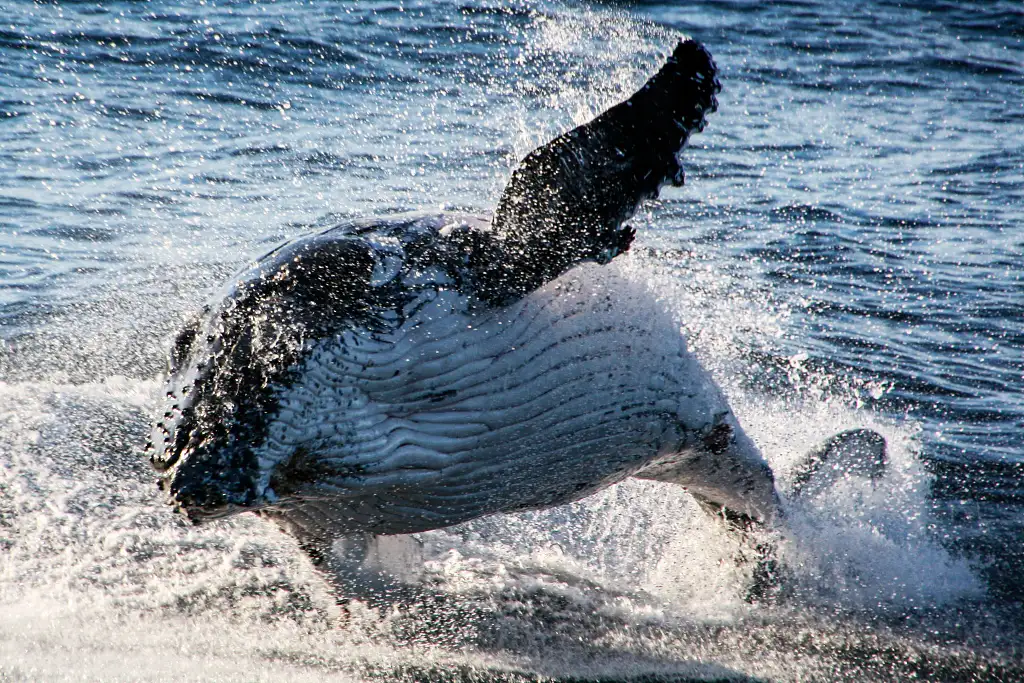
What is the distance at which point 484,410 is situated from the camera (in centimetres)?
484

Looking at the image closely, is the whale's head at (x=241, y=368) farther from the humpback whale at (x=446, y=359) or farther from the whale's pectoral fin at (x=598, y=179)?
the whale's pectoral fin at (x=598, y=179)

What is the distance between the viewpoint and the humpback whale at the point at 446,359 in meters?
4.38

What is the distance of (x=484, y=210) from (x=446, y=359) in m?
7.19

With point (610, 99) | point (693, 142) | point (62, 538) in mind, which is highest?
point (610, 99)

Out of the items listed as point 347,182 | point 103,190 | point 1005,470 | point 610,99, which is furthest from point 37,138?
point 1005,470

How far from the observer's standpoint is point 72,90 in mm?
15945

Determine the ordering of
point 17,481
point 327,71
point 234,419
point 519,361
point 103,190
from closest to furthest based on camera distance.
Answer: point 234,419 < point 519,361 < point 17,481 < point 103,190 < point 327,71

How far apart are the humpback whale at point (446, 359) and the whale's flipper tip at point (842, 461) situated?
1813 millimetres

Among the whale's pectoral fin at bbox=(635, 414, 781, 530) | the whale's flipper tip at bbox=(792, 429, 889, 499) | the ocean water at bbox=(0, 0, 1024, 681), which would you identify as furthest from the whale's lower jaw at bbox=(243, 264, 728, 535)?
the whale's flipper tip at bbox=(792, 429, 889, 499)

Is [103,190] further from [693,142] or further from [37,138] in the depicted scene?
[693,142]

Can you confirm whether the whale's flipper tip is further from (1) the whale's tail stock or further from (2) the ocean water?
(2) the ocean water

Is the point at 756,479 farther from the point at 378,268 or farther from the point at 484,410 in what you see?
the point at 378,268

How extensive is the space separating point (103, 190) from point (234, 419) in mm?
9398

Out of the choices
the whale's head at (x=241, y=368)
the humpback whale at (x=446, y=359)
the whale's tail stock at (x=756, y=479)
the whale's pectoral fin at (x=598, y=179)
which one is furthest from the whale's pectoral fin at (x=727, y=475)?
the whale's head at (x=241, y=368)
